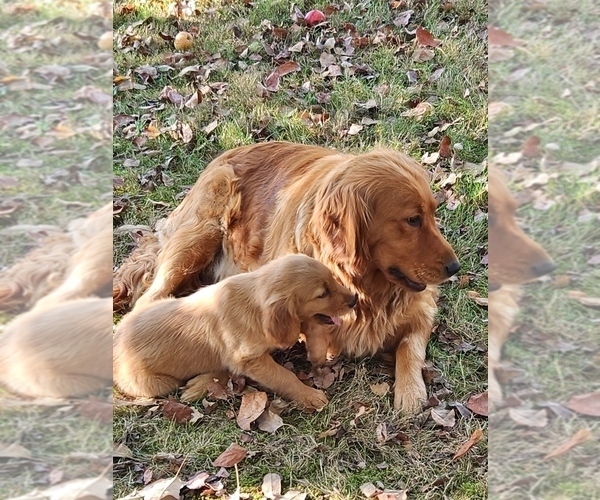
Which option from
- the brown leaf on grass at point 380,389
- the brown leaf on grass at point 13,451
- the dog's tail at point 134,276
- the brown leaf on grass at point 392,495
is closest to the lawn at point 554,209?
the brown leaf on grass at point 13,451

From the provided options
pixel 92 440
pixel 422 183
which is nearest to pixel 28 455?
pixel 92 440

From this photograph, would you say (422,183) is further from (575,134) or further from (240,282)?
(575,134)

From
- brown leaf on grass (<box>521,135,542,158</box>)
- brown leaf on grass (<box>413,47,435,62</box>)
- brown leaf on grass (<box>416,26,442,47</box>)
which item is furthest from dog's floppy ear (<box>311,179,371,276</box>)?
brown leaf on grass (<box>416,26,442,47</box>)

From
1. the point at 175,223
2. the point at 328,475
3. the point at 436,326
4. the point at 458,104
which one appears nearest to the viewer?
the point at 328,475

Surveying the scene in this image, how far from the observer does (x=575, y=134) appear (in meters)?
1.19

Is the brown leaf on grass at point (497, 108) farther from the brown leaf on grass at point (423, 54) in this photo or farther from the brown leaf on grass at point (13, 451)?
the brown leaf on grass at point (423, 54)

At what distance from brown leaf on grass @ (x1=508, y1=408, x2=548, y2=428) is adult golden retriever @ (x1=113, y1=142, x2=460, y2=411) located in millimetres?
2218

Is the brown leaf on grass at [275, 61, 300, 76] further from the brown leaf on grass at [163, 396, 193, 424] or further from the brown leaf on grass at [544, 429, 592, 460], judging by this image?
the brown leaf on grass at [544, 429, 592, 460]

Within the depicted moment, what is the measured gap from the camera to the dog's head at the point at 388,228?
349 cm

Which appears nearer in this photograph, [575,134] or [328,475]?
[575,134]

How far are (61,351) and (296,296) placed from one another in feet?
6.48

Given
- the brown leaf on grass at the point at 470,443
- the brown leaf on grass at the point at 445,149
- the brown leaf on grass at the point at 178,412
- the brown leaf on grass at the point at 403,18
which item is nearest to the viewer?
the brown leaf on grass at the point at 470,443

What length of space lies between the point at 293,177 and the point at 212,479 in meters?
1.93

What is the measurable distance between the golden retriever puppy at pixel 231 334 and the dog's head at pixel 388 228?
215mm
